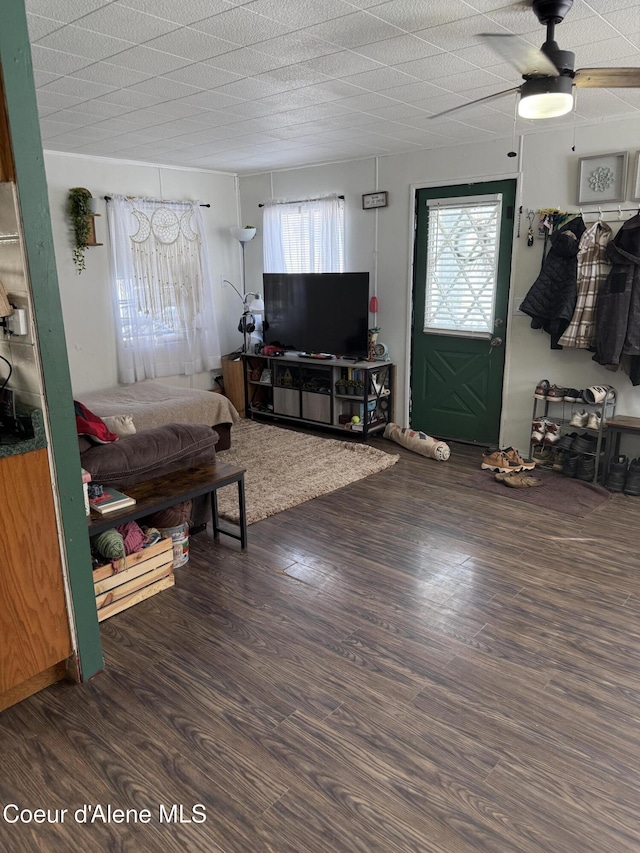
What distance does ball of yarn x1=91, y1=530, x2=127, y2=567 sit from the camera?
2768mm

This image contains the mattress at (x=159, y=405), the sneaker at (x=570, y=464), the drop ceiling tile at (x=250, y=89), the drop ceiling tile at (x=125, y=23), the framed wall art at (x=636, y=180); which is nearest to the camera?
the drop ceiling tile at (x=125, y=23)

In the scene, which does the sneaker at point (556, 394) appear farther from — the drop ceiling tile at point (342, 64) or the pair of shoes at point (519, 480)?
the drop ceiling tile at point (342, 64)

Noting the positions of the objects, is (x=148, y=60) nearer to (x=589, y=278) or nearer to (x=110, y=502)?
(x=110, y=502)

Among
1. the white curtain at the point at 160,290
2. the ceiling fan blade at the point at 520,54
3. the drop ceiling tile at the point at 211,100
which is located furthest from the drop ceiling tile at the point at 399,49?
the white curtain at the point at 160,290

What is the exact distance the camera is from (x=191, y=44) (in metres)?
2.78

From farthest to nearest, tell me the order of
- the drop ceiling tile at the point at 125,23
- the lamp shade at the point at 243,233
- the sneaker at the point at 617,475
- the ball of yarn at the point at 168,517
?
the lamp shade at the point at 243,233
the sneaker at the point at 617,475
the ball of yarn at the point at 168,517
the drop ceiling tile at the point at 125,23

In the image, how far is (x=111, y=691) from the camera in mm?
2344

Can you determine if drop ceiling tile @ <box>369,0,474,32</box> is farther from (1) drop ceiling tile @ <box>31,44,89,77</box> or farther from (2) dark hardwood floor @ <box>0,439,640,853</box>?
(2) dark hardwood floor @ <box>0,439,640,853</box>

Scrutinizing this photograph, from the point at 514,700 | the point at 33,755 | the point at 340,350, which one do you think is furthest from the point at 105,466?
the point at 340,350

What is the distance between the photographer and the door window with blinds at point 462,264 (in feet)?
16.8

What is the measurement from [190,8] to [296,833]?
2.91 m

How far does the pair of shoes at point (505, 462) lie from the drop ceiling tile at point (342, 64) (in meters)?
2.94

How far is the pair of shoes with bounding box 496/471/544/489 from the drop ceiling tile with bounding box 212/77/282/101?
3.01 m

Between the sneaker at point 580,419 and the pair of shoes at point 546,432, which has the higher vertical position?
the sneaker at point 580,419
